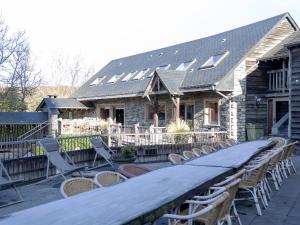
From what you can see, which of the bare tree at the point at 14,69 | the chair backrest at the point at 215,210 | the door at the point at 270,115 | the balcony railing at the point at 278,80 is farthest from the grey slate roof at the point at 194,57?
the chair backrest at the point at 215,210

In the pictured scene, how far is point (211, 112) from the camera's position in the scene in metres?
17.2

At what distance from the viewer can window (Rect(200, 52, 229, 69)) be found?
58.3ft

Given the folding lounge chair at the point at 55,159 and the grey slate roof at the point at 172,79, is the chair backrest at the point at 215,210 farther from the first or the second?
the grey slate roof at the point at 172,79

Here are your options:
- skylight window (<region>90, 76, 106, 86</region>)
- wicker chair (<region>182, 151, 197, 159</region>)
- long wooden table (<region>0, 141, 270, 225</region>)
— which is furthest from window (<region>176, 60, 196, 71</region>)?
long wooden table (<region>0, 141, 270, 225</region>)

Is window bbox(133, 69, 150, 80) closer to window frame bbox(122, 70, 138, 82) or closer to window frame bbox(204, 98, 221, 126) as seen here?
window frame bbox(122, 70, 138, 82)

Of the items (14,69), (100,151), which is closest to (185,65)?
(100,151)

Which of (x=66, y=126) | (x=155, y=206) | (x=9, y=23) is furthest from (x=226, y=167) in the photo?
(x=9, y=23)

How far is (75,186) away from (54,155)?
415 cm

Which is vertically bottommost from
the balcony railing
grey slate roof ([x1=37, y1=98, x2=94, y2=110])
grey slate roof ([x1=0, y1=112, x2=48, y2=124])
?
grey slate roof ([x1=0, y1=112, x2=48, y2=124])

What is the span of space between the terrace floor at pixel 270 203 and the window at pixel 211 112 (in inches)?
348

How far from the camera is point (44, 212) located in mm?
2830

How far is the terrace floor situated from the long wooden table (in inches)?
41.9

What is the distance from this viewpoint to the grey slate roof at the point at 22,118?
2058cm

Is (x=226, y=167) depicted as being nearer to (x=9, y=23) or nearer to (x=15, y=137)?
(x=15, y=137)
